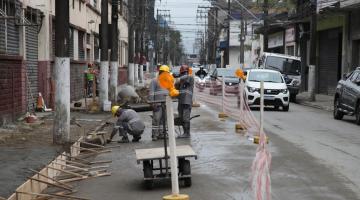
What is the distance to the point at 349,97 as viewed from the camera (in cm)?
2020

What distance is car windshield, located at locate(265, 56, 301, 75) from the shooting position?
3591 cm

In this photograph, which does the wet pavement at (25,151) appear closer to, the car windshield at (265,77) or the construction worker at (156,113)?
the construction worker at (156,113)

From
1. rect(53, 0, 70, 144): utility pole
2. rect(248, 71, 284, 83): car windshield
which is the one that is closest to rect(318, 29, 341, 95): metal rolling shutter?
rect(248, 71, 284, 83): car windshield

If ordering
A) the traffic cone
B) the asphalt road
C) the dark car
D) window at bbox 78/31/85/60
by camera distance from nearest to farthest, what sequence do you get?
1. the asphalt road
2. the dark car
3. the traffic cone
4. window at bbox 78/31/85/60

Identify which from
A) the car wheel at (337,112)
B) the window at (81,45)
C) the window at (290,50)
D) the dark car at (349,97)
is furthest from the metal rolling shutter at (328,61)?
the dark car at (349,97)

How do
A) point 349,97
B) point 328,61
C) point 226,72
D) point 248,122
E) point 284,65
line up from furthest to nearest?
point 328,61, point 226,72, point 284,65, point 349,97, point 248,122

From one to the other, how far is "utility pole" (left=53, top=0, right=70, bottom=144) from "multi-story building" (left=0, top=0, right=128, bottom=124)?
3018 mm

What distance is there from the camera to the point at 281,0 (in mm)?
53188

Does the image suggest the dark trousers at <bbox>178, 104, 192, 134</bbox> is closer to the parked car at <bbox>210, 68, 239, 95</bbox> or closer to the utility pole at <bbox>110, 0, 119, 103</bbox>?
the utility pole at <bbox>110, 0, 119, 103</bbox>

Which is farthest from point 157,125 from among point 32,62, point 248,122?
point 32,62

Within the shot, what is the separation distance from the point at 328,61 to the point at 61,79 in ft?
96.2

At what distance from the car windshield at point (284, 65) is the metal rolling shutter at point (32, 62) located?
17204 mm

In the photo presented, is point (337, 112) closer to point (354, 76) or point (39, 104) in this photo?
point (354, 76)

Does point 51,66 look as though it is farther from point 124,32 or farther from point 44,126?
point 124,32
